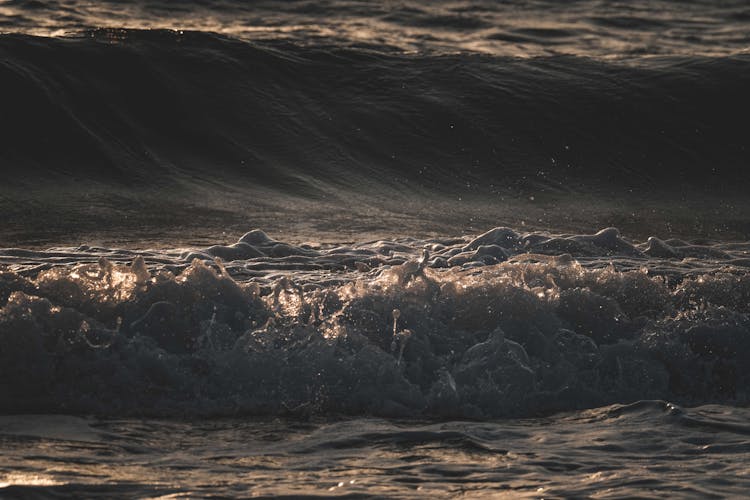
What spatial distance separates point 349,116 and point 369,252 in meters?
4.18

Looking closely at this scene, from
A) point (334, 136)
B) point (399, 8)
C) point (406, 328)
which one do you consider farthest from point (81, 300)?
point (399, 8)

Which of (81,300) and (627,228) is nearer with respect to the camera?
(81,300)

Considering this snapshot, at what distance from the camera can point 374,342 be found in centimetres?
435

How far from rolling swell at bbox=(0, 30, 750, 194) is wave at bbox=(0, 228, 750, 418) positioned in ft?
12.9

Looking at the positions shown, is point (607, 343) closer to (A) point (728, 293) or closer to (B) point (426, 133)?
(A) point (728, 293)

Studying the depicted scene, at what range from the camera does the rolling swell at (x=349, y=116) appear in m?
8.92

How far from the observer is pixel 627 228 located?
7969mm

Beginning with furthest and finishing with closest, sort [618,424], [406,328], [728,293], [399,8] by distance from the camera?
[399,8] < [728,293] < [406,328] < [618,424]

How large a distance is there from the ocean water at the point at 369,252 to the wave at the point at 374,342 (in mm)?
13

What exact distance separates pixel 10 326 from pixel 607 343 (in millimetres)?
2539

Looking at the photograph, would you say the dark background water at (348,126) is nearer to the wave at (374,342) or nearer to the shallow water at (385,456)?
the wave at (374,342)

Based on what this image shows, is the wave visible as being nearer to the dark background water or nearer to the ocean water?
the ocean water

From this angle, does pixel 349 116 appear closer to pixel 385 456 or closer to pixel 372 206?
pixel 372 206

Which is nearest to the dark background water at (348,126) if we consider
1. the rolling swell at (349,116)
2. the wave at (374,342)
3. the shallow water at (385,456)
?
the rolling swell at (349,116)
